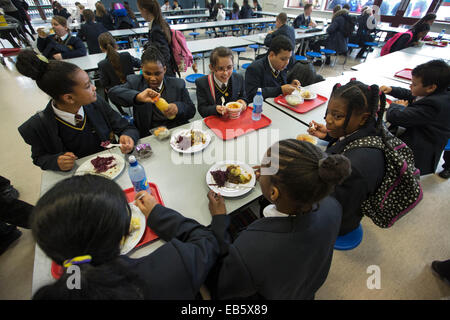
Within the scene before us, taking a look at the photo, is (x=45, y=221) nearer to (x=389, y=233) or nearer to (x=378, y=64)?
(x=389, y=233)

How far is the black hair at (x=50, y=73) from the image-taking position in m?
1.30

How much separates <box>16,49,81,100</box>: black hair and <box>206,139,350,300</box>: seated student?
155 cm

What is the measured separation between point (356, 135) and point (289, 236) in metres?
0.89

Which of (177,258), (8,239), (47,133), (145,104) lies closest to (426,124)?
(177,258)

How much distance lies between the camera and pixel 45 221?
59cm

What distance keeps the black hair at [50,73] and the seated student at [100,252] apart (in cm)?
111

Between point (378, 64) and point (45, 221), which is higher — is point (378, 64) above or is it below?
below

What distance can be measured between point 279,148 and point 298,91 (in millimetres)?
1920

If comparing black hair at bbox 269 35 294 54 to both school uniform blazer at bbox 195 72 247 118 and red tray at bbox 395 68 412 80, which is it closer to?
school uniform blazer at bbox 195 72 247 118

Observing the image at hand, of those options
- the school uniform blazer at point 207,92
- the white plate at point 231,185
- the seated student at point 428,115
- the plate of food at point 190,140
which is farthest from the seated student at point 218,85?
the seated student at point 428,115

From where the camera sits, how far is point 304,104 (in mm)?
2244

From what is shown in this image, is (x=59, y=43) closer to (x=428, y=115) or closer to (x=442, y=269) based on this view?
(x=428, y=115)
